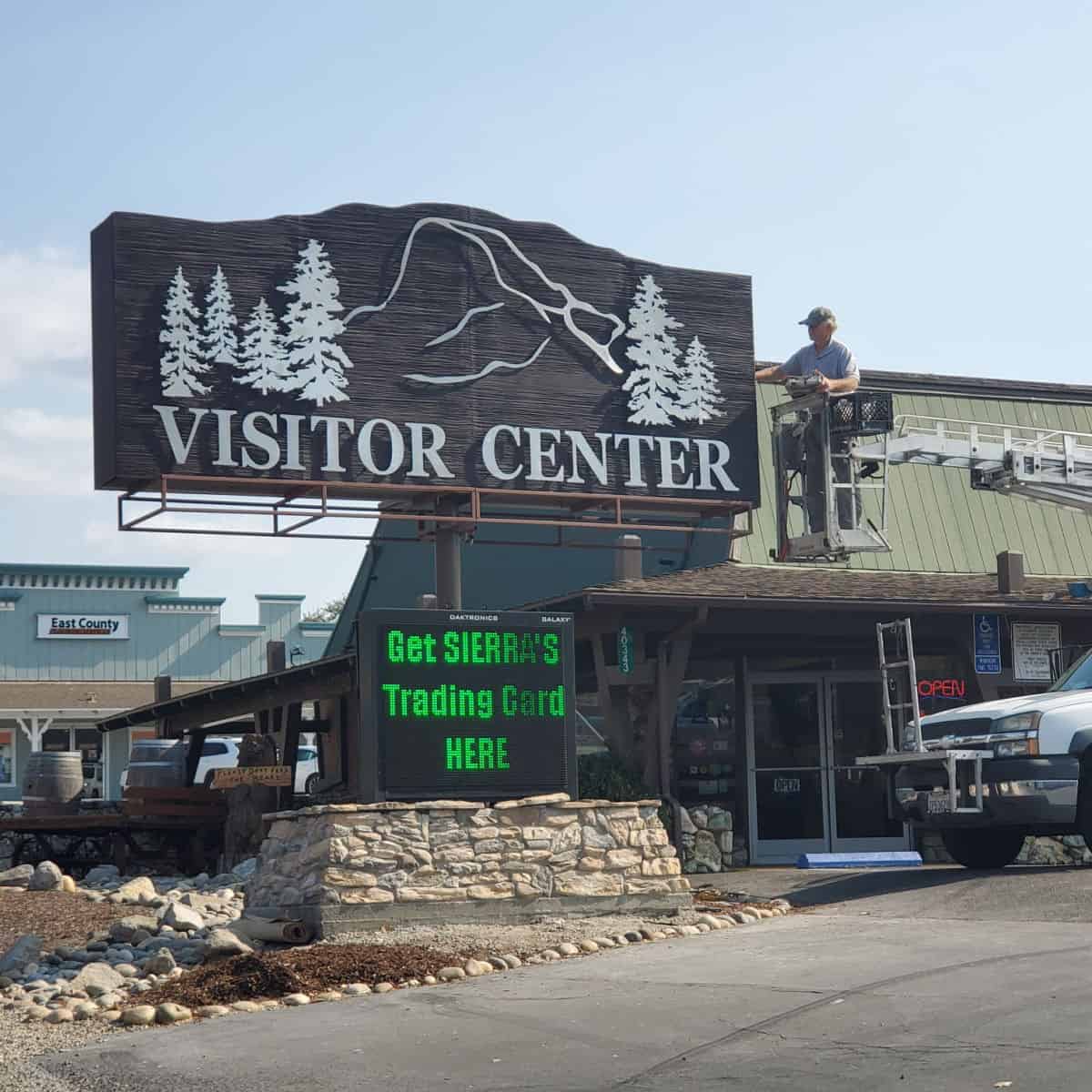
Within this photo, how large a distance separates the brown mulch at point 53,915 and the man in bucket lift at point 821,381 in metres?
8.58

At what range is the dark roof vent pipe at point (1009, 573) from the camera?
75.5 feet

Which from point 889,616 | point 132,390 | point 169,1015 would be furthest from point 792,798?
point 169,1015

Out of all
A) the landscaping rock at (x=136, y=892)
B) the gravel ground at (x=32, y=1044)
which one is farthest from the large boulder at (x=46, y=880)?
the gravel ground at (x=32, y=1044)

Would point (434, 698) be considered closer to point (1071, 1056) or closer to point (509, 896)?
point (509, 896)

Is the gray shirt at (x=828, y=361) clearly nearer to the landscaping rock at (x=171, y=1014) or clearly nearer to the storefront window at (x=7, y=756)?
the landscaping rock at (x=171, y=1014)

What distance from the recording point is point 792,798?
22547 millimetres

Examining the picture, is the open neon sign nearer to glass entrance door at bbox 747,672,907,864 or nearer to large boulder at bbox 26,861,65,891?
glass entrance door at bbox 747,672,907,864

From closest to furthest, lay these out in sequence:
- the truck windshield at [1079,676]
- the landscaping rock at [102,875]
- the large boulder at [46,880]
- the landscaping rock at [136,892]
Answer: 1. the truck windshield at [1079,676]
2. the landscaping rock at [136,892]
3. the large boulder at [46,880]
4. the landscaping rock at [102,875]

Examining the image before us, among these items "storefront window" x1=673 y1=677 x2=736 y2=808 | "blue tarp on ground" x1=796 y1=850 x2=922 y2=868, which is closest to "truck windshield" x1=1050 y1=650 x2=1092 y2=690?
"blue tarp on ground" x1=796 y1=850 x2=922 y2=868

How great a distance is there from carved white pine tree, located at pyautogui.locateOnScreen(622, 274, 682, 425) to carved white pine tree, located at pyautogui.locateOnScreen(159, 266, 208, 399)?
5.44 meters

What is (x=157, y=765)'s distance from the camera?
27688mm

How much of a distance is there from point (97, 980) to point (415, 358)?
34.3 feet

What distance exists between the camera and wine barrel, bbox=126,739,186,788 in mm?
27500

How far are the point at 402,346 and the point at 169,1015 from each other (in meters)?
11.7
